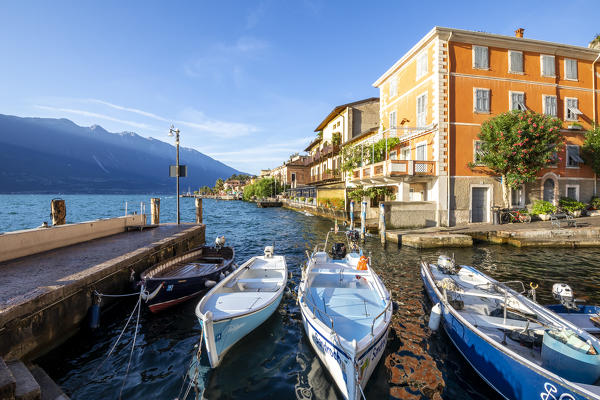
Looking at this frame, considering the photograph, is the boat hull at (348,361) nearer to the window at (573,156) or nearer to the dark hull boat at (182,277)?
the dark hull boat at (182,277)

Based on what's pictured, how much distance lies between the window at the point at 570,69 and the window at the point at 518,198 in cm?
1032

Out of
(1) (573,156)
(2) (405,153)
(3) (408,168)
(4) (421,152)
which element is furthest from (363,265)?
(1) (573,156)

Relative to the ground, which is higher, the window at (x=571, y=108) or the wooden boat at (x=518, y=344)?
the window at (x=571, y=108)

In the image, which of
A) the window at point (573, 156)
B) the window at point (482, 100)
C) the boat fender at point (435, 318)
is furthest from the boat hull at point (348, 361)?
the window at point (573, 156)

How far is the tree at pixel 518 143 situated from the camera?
18.5m

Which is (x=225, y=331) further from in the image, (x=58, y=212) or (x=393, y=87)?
(x=393, y=87)

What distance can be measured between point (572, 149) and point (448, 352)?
2510 cm

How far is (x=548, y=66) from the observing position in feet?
71.2

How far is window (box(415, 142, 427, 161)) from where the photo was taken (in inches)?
846

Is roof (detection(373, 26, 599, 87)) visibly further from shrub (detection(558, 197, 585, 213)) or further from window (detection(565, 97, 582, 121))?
shrub (detection(558, 197, 585, 213))

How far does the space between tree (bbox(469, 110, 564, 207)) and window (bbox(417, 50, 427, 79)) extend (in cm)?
600

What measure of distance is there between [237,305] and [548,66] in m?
28.7

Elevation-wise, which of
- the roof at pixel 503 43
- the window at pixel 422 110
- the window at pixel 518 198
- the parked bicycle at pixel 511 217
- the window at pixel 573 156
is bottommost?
the parked bicycle at pixel 511 217

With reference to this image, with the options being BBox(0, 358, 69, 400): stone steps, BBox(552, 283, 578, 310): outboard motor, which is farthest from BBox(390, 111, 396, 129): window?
BBox(0, 358, 69, 400): stone steps
